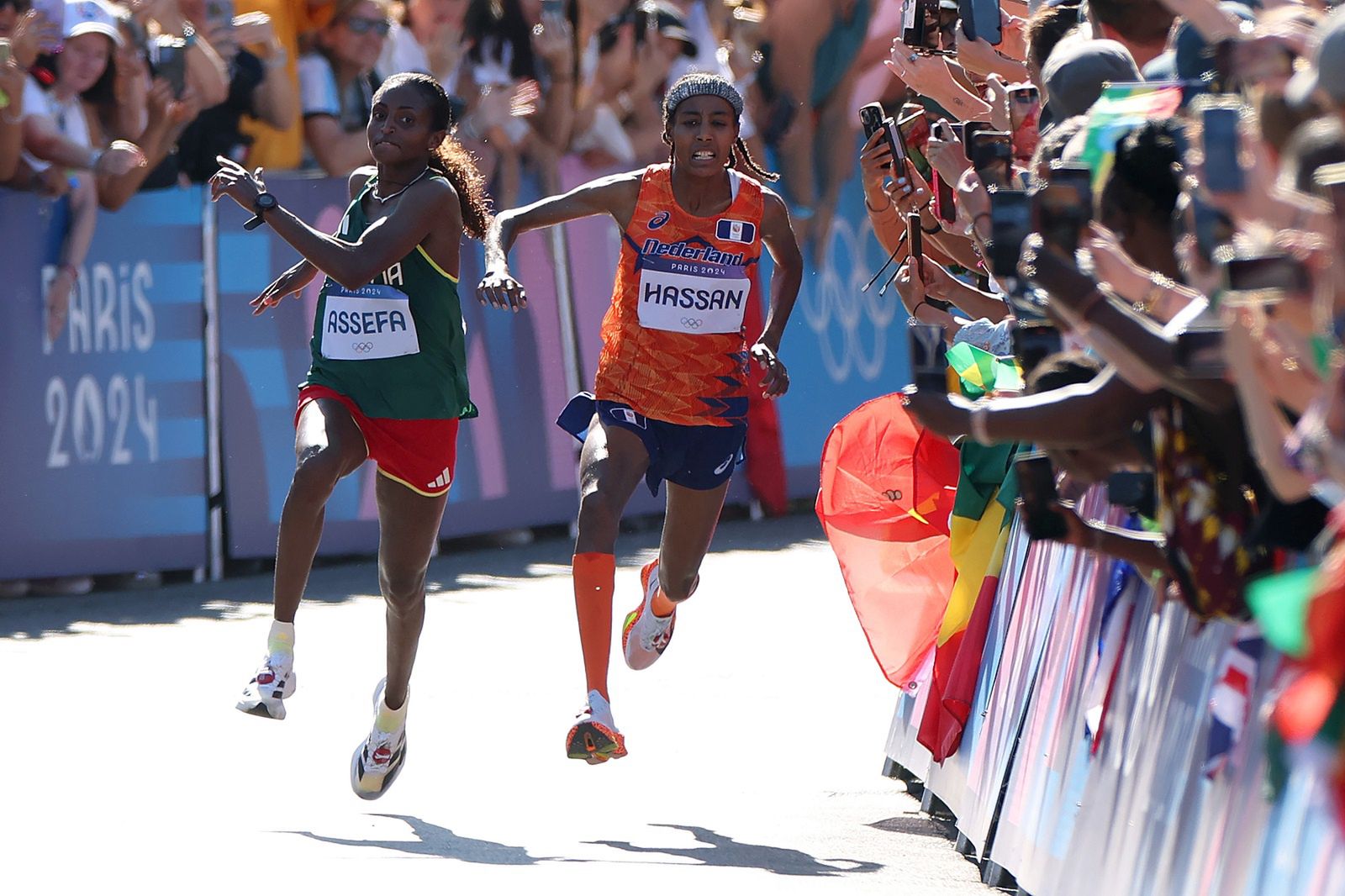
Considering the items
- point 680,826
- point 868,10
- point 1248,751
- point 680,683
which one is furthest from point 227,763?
point 868,10

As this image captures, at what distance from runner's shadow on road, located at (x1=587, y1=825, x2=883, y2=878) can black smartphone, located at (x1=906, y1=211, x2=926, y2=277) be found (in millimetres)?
1888

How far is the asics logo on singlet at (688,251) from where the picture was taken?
277 inches

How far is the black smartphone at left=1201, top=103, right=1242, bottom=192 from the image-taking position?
3182 mm

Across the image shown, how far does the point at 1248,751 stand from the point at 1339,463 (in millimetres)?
1043

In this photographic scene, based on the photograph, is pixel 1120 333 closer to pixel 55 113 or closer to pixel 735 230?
pixel 735 230

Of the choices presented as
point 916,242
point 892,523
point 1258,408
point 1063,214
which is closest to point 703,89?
point 916,242

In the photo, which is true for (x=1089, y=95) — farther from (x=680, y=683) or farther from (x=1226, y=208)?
(x=680, y=683)

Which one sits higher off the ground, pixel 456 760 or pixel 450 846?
pixel 450 846

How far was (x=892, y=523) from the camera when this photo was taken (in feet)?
22.5

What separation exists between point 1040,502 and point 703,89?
3.12 m

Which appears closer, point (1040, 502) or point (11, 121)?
point (1040, 502)

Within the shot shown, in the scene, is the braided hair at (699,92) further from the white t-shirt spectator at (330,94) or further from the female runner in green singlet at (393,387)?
the white t-shirt spectator at (330,94)

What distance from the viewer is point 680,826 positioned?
6.17 metres

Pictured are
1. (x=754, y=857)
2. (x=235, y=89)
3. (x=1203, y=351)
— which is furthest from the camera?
(x=235, y=89)
